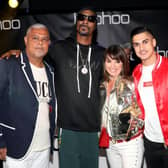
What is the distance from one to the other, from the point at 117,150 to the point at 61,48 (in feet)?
3.76

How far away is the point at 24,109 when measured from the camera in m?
2.50

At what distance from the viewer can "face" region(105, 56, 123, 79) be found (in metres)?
2.63

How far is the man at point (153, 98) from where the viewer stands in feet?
8.28

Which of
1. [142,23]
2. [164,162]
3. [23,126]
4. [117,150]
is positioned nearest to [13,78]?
[23,126]

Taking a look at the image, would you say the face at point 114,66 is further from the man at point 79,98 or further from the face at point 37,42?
the face at point 37,42

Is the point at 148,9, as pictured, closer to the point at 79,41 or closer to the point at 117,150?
the point at 79,41

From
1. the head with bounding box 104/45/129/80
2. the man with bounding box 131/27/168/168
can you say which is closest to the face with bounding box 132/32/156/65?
the man with bounding box 131/27/168/168

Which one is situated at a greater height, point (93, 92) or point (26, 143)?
point (93, 92)

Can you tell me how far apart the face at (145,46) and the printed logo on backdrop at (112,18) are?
39.7 inches

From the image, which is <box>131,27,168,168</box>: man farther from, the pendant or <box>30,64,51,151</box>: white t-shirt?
<box>30,64,51,151</box>: white t-shirt

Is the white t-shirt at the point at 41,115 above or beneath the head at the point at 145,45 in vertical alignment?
beneath

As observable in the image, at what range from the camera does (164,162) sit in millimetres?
2592

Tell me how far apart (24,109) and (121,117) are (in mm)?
840

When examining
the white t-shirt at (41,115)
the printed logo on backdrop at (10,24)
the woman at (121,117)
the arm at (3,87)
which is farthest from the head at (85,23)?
the printed logo on backdrop at (10,24)
